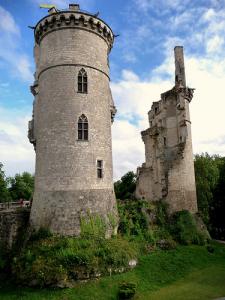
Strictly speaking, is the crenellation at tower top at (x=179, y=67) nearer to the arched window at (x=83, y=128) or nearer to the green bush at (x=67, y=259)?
the arched window at (x=83, y=128)

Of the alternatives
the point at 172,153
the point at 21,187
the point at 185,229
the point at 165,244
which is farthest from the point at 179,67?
the point at 21,187

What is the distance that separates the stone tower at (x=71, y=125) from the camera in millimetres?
19609

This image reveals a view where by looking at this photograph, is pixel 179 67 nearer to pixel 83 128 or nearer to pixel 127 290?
pixel 83 128

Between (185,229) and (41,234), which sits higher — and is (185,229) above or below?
below

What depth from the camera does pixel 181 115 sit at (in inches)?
1162

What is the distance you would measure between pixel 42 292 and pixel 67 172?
7673 mm

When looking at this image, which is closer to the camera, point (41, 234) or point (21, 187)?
point (41, 234)

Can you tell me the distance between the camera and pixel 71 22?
21.5 metres

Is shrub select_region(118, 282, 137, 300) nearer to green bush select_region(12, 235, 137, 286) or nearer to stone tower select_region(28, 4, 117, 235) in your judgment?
green bush select_region(12, 235, 137, 286)

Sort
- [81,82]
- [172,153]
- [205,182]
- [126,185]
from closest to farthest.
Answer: [81,82] < [172,153] < [205,182] < [126,185]

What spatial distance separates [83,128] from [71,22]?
8219 millimetres

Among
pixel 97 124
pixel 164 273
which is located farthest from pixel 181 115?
pixel 164 273

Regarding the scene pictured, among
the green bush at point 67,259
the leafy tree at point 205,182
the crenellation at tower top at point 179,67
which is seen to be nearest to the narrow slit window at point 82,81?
the green bush at point 67,259

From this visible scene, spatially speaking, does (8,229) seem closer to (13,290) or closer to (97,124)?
(13,290)
